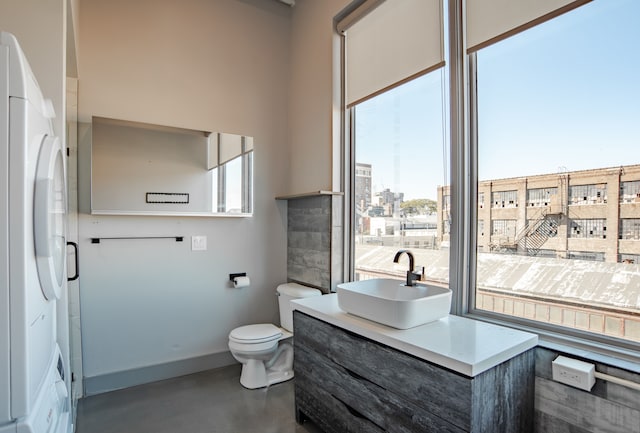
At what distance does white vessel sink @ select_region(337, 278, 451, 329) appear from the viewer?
1.60m

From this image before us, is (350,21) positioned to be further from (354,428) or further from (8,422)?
(8,422)

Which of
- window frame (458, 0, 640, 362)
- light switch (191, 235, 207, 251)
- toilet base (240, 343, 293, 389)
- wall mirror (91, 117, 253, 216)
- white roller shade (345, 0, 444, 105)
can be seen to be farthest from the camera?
light switch (191, 235, 207, 251)

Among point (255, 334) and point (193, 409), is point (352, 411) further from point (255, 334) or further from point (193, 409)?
point (193, 409)

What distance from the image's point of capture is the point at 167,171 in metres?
2.85

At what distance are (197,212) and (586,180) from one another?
2623 mm

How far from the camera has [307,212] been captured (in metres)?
3.12

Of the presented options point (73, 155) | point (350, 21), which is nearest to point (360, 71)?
point (350, 21)

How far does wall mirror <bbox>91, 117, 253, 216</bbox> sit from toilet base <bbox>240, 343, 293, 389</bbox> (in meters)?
1.25

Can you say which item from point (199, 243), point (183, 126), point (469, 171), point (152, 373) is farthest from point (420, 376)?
point (183, 126)

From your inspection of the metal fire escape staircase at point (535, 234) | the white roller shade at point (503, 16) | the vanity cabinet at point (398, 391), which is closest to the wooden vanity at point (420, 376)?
the vanity cabinet at point (398, 391)

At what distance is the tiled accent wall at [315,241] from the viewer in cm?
284

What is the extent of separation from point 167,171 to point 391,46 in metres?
1.99

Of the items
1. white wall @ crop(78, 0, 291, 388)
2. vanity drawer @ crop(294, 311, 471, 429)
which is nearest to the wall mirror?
white wall @ crop(78, 0, 291, 388)

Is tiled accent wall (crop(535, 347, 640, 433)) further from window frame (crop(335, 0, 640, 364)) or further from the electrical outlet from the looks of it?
window frame (crop(335, 0, 640, 364))
